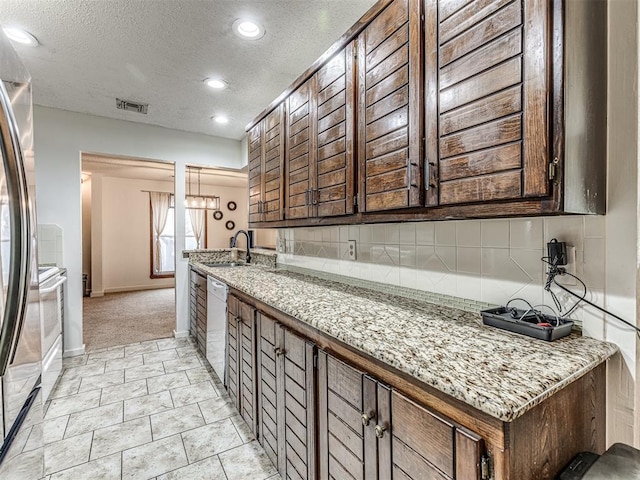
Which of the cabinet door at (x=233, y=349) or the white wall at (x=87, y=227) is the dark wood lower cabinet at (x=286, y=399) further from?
the white wall at (x=87, y=227)

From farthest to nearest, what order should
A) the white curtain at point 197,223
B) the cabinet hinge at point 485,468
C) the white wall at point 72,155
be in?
the white curtain at point 197,223
the white wall at point 72,155
the cabinet hinge at point 485,468

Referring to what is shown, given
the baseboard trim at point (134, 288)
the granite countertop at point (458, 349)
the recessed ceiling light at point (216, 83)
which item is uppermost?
the recessed ceiling light at point (216, 83)

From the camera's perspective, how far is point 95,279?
243 inches

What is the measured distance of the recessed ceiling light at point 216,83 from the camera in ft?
8.11

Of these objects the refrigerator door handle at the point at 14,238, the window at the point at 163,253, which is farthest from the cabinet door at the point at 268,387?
the window at the point at 163,253

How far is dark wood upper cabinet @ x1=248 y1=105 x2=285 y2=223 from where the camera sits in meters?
2.15

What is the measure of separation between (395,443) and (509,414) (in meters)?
0.37

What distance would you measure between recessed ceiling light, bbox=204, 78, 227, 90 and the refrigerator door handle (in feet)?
5.85

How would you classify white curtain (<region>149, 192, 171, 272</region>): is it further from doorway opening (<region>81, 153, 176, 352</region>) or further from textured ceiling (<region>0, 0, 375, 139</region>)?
textured ceiling (<region>0, 0, 375, 139</region>)

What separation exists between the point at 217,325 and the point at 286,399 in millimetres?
1200

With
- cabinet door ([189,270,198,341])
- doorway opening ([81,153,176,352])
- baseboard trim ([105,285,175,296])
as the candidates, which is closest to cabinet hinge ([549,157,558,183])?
cabinet door ([189,270,198,341])

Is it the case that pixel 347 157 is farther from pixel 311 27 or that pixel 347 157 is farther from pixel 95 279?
pixel 95 279

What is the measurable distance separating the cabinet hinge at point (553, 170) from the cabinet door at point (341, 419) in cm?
77

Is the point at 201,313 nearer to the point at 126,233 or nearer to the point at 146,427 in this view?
the point at 146,427
